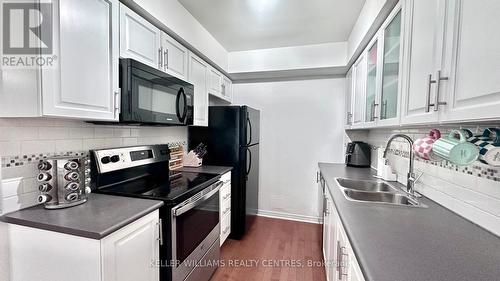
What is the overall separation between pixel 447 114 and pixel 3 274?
2184 millimetres

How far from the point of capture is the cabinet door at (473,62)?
2.15 feet

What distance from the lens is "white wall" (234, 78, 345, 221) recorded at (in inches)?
125

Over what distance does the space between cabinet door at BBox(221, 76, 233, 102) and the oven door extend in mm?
1554

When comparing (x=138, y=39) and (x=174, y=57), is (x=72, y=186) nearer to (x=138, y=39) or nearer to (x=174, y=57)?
(x=138, y=39)

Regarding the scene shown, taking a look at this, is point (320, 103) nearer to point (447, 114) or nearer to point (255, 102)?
A: point (255, 102)

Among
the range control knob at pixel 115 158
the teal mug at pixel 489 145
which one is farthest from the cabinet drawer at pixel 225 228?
the teal mug at pixel 489 145

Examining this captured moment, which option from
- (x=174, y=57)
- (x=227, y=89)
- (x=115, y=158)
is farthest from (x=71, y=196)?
(x=227, y=89)

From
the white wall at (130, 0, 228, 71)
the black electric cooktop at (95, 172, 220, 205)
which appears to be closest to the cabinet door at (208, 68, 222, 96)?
the white wall at (130, 0, 228, 71)

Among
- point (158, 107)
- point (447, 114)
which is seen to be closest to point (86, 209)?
point (158, 107)

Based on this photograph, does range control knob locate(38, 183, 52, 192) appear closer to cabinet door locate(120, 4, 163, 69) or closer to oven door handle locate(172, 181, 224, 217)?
oven door handle locate(172, 181, 224, 217)

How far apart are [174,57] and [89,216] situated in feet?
4.69

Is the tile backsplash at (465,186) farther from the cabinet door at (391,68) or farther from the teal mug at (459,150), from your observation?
the cabinet door at (391,68)

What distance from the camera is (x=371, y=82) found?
1.92 meters

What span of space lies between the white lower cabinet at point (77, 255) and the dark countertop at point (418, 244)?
1.05 metres
